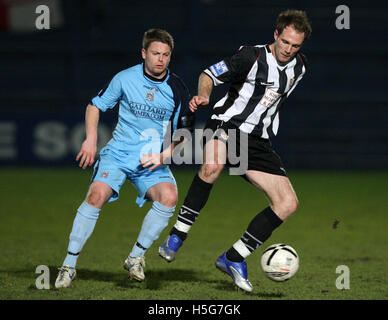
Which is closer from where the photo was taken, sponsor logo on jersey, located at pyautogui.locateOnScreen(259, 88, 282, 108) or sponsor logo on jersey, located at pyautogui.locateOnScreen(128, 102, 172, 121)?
sponsor logo on jersey, located at pyautogui.locateOnScreen(259, 88, 282, 108)

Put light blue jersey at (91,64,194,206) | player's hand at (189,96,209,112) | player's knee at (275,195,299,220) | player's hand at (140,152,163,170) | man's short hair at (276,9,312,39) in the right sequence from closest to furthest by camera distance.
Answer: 1. player's hand at (189,96,209,112)
2. man's short hair at (276,9,312,39)
3. player's knee at (275,195,299,220)
4. player's hand at (140,152,163,170)
5. light blue jersey at (91,64,194,206)

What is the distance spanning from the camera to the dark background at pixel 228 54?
53.9ft

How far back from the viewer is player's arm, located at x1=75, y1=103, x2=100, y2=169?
197 inches

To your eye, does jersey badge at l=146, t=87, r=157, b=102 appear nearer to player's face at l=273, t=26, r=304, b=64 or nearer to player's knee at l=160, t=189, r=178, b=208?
player's knee at l=160, t=189, r=178, b=208

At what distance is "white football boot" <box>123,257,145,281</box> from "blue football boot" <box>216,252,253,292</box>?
1.97ft

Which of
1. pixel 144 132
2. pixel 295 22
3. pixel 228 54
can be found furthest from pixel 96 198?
pixel 228 54

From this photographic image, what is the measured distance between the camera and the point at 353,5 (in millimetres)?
17578

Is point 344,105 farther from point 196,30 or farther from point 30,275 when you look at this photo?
point 30,275

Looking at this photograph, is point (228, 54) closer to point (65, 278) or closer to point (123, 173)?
point (123, 173)

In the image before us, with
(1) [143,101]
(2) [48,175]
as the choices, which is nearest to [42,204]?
(2) [48,175]

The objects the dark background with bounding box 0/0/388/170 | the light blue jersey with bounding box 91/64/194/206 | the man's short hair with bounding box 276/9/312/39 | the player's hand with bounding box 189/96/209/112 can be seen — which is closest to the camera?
the player's hand with bounding box 189/96/209/112

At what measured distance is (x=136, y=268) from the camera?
5.25 metres

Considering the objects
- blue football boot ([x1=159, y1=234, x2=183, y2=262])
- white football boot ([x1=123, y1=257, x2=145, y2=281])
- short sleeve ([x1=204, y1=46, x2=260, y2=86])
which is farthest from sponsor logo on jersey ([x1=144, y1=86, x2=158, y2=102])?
white football boot ([x1=123, y1=257, x2=145, y2=281])

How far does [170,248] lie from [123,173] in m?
0.69
